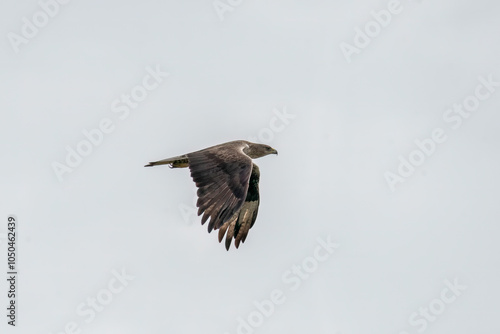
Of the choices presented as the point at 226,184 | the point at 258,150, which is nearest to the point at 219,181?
the point at 226,184

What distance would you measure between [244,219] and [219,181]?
112 inches

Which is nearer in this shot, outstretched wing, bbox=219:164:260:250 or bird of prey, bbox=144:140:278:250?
bird of prey, bbox=144:140:278:250

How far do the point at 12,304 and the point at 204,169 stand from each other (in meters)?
7.14

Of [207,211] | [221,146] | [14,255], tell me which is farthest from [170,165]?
[14,255]

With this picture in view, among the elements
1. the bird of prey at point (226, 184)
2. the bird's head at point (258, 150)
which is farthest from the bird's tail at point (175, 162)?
the bird's head at point (258, 150)

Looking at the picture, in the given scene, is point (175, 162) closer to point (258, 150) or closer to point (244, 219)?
point (244, 219)

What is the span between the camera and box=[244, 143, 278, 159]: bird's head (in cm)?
2688

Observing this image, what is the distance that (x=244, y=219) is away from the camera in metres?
26.1

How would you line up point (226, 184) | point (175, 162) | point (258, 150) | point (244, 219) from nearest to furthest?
point (226, 184), point (175, 162), point (244, 219), point (258, 150)

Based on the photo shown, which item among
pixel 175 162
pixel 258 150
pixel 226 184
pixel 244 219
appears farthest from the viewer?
pixel 258 150

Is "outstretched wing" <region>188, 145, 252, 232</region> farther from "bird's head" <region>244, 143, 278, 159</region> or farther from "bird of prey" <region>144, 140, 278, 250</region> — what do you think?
"bird's head" <region>244, 143, 278, 159</region>

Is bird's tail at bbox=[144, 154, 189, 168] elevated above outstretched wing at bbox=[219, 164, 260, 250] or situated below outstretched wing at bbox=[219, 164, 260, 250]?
above

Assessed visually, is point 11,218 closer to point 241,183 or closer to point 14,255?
point 14,255

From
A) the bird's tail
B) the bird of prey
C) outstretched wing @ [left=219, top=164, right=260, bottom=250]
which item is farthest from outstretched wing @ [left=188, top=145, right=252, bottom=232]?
outstretched wing @ [left=219, top=164, right=260, bottom=250]
